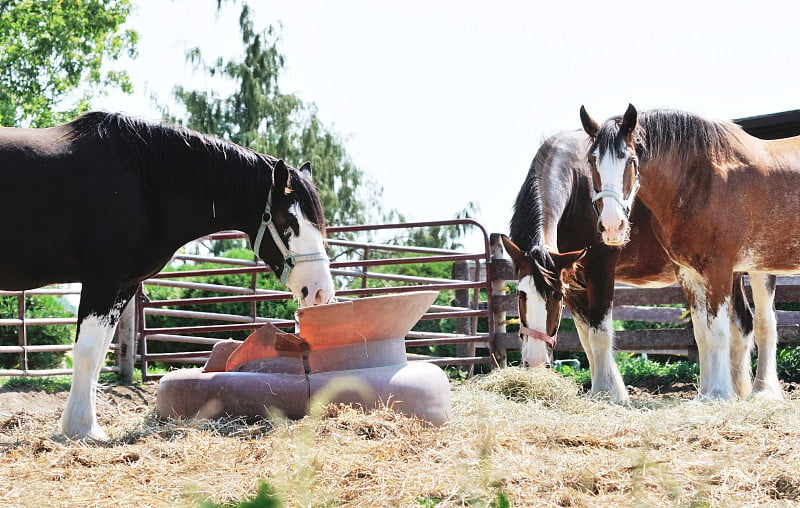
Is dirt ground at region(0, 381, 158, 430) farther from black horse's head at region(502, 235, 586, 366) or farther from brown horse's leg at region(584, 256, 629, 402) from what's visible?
brown horse's leg at region(584, 256, 629, 402)

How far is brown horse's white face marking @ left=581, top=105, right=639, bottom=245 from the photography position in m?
4.96

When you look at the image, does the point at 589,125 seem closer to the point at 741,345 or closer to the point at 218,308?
the point at 741,345

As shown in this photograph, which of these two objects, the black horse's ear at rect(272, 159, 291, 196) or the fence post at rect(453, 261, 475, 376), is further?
the fence post at rect(453, 261, 475, 376)

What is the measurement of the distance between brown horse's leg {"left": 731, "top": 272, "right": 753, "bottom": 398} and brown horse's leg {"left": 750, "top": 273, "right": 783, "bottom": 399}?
17 centimetres

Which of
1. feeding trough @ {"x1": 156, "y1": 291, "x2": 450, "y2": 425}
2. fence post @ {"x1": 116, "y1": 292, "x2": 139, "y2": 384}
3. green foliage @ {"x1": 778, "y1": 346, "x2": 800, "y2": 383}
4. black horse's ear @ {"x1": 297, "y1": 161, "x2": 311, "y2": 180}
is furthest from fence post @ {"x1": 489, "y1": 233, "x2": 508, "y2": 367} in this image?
feeding trough @ {"x1": 156, "y1": 291, "x2": 450, "y2": 425}

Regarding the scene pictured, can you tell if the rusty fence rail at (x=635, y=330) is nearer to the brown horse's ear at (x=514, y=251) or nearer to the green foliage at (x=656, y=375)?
the green foliage at (x=656, y=375)

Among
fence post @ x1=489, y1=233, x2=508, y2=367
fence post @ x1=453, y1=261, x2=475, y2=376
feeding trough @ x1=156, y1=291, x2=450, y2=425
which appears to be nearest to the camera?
feeding trough @ x1=156, y1=291, x2=450, y2=425

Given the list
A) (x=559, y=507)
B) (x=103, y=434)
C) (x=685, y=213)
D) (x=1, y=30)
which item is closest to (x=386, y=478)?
(x=559, y=507)

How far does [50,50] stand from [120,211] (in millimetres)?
16918

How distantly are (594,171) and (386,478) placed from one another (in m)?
3.00

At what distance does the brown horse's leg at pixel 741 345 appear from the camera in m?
5.68

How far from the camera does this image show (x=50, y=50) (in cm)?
1909

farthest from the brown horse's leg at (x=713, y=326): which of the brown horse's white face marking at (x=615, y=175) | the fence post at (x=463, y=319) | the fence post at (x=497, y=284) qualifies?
the fence post at (x=463, y=319)

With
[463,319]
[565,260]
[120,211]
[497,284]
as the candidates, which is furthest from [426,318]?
[120,211]
